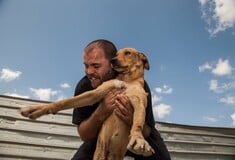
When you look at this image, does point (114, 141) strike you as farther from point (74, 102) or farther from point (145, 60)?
point (145, 60)

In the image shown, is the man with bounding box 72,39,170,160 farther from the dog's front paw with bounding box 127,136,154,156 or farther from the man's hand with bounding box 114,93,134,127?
the dog's front paw with bounding box 127,136,154,156

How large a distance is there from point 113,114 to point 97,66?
0.75ft

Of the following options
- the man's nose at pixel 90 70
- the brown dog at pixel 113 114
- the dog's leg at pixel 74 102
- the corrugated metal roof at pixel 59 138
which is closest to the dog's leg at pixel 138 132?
the brown dog at pixel 113 114

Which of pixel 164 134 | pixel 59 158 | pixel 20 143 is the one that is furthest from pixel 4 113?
pixel 164 134

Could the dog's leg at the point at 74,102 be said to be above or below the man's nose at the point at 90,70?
below

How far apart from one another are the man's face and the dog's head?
2.6 inches

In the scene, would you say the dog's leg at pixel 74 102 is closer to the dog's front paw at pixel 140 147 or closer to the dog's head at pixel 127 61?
the dog's head at pixel 127 61

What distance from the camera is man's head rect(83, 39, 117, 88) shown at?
167cm

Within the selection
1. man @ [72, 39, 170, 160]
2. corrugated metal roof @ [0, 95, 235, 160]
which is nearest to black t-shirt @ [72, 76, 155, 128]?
man @ [72, 39, 170, 160]

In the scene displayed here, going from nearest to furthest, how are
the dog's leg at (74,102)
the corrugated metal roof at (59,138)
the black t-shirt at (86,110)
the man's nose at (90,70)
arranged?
1. the dog's leg at (74,102)
2. the man's nose at (90,70)
3. the black t-shirt at (86,110)
4. the corrugated metal roof at (59,138)

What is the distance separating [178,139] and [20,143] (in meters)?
1.47

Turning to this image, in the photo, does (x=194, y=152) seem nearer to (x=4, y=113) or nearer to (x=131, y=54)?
(x=4, y=113)

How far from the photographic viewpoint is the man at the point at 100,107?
1571 mm

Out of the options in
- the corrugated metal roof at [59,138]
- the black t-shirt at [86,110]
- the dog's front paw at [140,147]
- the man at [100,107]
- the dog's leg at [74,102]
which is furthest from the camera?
the corrugated metal roof at [59,138]
